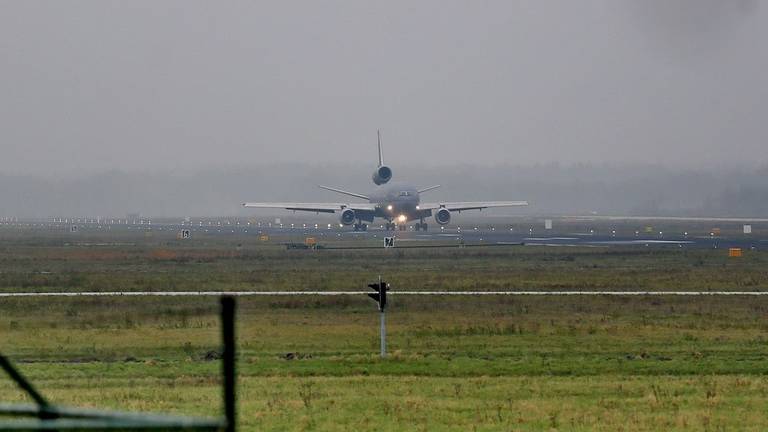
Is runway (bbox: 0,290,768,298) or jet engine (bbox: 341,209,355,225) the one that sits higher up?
jet engine (bbox: 341,209,355,225)

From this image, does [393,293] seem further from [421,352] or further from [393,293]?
[421,352]

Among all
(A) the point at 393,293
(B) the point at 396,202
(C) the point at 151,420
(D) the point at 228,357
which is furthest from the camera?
(B) the point at 396,202

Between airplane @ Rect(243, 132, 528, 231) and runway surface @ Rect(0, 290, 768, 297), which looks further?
airplane @ Rect(243, 132, 528, 231)

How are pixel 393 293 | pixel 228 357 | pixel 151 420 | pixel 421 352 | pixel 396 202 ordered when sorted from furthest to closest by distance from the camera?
1. pixel 396 202
2. pixel 393 293
3. pixel 421 352
4. pixel 228 357
5. pixel 151 420

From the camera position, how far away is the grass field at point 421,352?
67.1ft

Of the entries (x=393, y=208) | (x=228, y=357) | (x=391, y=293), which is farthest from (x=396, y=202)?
(x=228, y=357)

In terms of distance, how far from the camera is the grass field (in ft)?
67.1

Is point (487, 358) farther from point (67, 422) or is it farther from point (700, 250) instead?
point (700, 250)

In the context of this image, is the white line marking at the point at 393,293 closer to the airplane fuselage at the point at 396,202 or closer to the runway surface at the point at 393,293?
the runway surface at the point at 393,293

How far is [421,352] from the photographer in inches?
1160

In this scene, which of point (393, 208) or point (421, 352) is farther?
point (393, 208)

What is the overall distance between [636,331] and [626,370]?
29.9ft

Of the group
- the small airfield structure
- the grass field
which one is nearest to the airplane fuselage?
the grass field

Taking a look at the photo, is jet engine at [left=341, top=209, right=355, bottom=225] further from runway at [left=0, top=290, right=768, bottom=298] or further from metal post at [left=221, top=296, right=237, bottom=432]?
metal post at [left=221, top=296, right=237, bottom=432]
